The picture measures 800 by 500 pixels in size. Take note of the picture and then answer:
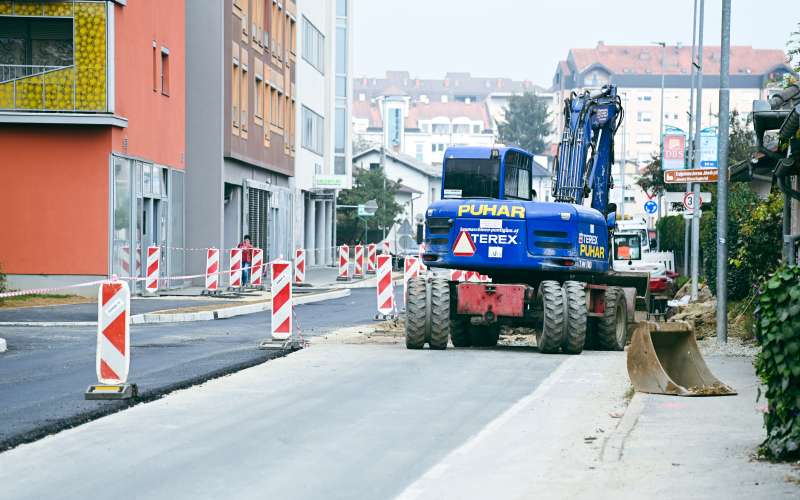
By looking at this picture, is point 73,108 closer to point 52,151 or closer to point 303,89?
point 52,151

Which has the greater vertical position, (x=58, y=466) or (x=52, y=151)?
(x=52, y=151)

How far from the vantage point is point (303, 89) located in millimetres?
67375

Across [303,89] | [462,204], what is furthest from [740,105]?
[462,204]

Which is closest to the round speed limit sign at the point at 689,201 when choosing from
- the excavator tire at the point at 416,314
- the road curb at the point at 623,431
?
the excavator tire at the point at 416,314

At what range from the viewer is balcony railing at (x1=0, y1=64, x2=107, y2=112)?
35.0 meters

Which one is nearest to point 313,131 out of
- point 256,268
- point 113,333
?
point 256,268

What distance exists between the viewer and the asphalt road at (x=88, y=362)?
13227 mm

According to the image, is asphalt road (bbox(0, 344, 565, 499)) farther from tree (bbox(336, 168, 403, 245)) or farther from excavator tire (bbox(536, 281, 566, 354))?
tree (bbox(336, 168, 403, 245))

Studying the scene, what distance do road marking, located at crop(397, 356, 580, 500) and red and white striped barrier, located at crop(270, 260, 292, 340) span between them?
14.1 feet

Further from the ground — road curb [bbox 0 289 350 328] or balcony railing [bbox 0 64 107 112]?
balcony railing [bbox 0 64 107 112]

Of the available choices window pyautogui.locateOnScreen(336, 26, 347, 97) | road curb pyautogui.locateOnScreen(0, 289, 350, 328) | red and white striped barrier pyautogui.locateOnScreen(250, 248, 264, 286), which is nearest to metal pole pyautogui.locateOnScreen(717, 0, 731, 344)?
road curb pyautogui.locateOnScreen(0, 289, 350, 328)

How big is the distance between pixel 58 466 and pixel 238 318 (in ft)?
64.3

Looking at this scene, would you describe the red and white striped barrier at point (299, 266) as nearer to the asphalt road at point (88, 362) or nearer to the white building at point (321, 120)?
the white building at point (321, 120)

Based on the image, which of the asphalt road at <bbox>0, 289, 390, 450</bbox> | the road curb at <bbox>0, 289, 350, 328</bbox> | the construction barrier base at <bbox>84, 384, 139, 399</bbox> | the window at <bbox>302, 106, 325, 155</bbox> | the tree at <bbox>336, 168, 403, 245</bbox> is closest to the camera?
the asphalt road at <bbox>0, 289, 390, 450</bbox>
